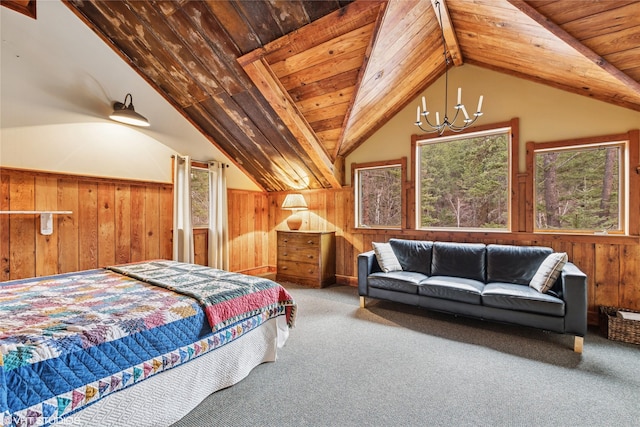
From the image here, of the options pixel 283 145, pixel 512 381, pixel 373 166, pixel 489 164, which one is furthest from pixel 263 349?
pixel 489 164

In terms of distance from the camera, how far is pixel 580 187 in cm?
326

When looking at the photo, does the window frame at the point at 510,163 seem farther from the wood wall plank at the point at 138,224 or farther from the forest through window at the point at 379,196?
the wood wall plank at the point at 138,224

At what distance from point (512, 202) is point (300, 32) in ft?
10.0

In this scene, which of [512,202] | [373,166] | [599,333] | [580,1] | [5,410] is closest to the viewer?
[5,410]

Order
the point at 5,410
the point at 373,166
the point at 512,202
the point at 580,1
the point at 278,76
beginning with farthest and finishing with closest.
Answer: the point at 373,166
the point at 512,202
the point at 278,76
the point at 580,1
the point at 5,410

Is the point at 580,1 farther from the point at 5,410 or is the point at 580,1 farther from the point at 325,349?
the point at 5,410

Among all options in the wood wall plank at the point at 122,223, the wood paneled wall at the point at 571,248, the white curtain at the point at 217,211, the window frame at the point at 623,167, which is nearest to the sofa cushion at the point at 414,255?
the wood paneled wall at the point at 571,248

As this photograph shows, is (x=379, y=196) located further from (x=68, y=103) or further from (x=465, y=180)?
(x=68, y=103)

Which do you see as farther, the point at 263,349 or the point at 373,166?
the point at 373,166

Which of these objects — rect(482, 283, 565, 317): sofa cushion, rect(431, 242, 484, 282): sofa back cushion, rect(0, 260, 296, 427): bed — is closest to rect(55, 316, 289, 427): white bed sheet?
rect(0, 260, 296, 427): bed

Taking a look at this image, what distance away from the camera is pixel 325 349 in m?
2.54

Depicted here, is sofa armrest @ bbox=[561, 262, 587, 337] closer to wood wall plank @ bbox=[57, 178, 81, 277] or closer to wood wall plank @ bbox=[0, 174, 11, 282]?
wood wall plank @ bbox=[57, 178, 81, 277]

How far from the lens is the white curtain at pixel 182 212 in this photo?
13.5 ft

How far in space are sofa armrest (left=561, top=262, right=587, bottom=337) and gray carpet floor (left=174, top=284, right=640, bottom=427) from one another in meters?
0.22
